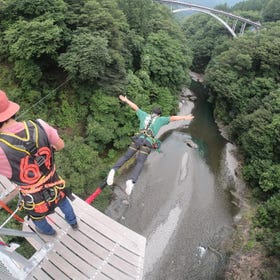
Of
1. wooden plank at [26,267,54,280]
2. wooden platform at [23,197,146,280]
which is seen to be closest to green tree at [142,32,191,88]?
wooden platform at [23,197,146,280]

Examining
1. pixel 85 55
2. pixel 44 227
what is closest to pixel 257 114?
pixel 85 55

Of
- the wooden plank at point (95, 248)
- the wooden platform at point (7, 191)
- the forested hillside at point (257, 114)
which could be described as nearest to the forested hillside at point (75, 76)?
the wooden platform at point (7, 191)

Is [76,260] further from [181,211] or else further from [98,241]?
[181,211]

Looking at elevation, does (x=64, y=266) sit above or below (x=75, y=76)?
above

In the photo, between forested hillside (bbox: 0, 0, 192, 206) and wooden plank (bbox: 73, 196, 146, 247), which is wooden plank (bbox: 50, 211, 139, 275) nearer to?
wooden plank (bbox: 73, 196, 146, 247)

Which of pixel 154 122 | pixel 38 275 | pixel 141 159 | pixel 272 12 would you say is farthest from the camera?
pixel 272 12

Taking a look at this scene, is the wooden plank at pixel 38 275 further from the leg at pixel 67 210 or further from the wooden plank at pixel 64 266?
the leg at pixel 67 210
